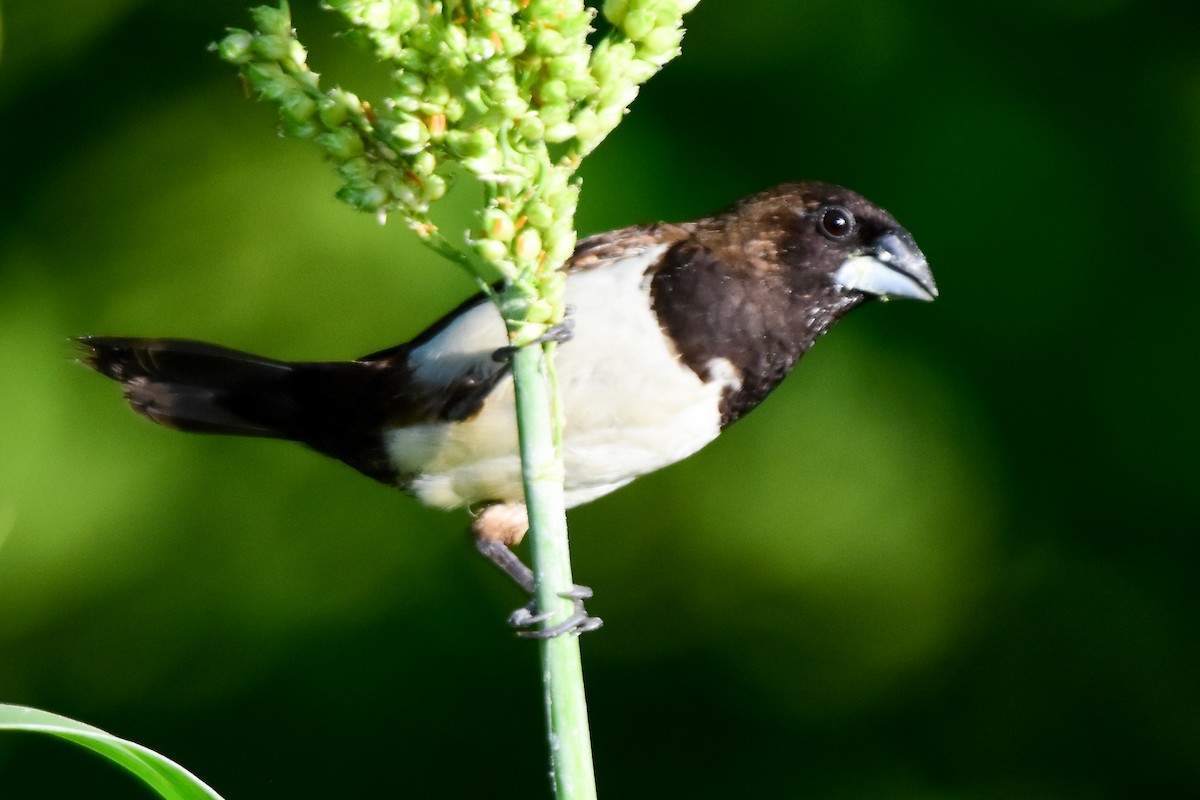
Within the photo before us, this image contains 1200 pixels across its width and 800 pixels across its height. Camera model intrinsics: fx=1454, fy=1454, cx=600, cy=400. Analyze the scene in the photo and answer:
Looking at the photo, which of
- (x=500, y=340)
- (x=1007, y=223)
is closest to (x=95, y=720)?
(x=500, y=340)

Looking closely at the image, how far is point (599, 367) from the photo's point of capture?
1747 mm

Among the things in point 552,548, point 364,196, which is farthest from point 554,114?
point 552,548

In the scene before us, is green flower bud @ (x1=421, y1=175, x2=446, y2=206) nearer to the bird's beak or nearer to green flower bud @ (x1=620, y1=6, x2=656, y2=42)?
green flower bud @ (x1=620, y1=6, x2=656, y2=42)

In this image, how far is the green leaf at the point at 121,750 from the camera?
83 centimetres

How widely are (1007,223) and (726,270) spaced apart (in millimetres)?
757

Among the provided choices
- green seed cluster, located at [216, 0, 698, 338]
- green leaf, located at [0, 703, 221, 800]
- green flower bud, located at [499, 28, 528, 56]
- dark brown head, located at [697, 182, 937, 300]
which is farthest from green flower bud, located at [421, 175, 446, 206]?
dark brown head, located at [697, 182, 937, 300]

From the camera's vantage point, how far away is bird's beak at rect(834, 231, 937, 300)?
1.90 meters

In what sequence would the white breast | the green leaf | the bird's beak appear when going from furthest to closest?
1. the bird's beak
2. the white breast
3. the green leaf

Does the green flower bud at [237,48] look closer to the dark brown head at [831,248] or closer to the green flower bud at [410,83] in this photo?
the green flower bud at [410,83]

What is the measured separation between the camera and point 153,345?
1.91 meters

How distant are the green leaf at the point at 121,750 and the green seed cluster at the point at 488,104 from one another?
13.4 inches

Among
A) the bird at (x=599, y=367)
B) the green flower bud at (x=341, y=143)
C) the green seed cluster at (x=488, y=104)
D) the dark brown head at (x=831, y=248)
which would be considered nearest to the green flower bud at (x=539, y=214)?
the green seed cluster at (x=488, y=104)

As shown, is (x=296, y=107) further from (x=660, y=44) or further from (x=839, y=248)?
(x=839, y=248)

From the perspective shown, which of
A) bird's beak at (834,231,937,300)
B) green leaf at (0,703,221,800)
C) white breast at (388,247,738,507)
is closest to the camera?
green leaf at (0,703,221,800)
